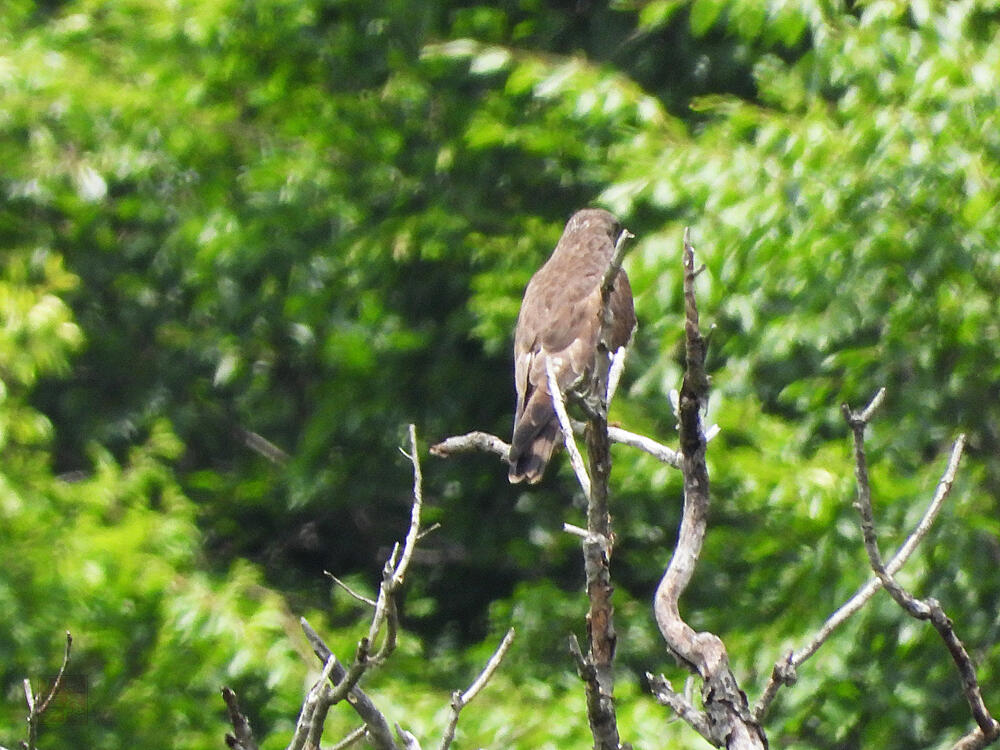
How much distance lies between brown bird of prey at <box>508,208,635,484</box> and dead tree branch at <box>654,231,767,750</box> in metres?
1.92

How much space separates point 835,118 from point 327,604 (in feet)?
12.2

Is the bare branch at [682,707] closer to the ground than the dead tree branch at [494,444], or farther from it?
farther from it

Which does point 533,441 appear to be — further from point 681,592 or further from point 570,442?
point 681,592

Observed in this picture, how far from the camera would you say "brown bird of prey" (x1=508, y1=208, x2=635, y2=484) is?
437 cm

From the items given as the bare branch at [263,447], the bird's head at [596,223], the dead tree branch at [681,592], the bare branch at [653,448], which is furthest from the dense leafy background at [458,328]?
the dead tree branch at [681,592]

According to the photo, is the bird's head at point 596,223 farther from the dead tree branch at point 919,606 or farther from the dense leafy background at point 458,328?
the dead tree branch at point 919,606

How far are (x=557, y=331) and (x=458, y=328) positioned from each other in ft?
8.65

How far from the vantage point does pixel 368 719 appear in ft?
7.27

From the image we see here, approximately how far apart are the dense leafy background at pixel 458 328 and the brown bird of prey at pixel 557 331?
22 centimetres

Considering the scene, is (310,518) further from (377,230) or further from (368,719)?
(368,719)

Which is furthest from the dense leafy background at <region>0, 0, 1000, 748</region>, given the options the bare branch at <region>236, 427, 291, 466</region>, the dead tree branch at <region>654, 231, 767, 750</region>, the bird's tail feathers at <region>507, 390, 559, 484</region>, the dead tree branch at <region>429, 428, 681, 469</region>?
the dead tree branch at <region>654, 231, 767, 750</region>

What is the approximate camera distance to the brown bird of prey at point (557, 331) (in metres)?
4.37

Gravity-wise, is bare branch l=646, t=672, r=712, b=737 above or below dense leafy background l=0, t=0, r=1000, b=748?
above

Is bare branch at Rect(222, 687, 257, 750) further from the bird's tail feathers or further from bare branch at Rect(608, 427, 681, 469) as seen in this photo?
the bird's tail feathers
